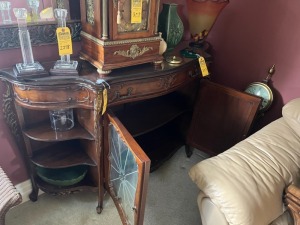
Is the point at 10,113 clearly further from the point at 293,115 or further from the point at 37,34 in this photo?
the point at 293,115

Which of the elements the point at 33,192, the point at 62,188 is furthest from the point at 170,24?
the point at 33,192

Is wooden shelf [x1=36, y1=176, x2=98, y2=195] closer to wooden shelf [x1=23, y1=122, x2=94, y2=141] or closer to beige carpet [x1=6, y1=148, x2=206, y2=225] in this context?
beige carpet [x1=6, y1=148, x2=206, y2=225]

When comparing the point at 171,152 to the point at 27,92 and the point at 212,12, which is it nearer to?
the point at 212,12

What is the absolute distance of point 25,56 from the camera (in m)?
1.05

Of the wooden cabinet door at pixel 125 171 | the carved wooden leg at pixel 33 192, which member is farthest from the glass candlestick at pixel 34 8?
the carved wooden leg at pixel 33 192

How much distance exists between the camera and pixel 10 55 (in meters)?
1.09

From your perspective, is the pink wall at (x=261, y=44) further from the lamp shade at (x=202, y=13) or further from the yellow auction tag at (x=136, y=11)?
the yellow auction tag at (x=136, y=11)

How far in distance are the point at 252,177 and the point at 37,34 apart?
1.11 m

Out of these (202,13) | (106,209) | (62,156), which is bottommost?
(106,209)

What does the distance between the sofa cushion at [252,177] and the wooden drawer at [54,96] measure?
1.84 ft

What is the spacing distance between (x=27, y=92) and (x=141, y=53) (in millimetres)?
535

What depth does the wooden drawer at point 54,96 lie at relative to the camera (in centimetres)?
100

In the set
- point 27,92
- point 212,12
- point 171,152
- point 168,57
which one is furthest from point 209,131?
point 27,92

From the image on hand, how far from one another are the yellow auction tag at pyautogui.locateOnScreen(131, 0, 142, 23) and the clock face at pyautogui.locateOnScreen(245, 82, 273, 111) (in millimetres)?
934
